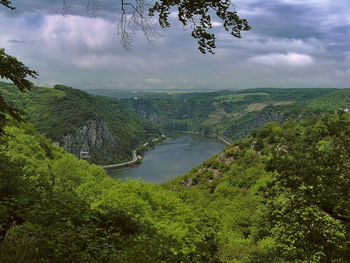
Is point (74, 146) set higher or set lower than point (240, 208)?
lower

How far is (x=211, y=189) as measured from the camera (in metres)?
54.8

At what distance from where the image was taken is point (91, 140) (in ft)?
548

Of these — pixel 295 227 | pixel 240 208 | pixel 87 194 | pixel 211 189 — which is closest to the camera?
pixel 295 227

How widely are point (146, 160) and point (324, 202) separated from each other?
506 feet

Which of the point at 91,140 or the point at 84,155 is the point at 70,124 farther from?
the point at 84,155

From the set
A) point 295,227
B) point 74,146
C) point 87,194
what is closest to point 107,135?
point 74,146

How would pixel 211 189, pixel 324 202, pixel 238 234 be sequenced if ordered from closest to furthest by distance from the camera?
pixel 324 202, pixel 238 234, pixel 211 189

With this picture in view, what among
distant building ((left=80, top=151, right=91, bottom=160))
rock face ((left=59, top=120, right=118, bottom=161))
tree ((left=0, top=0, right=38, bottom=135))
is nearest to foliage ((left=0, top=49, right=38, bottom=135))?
tree ((left=0, top=0, right=38, bottom=135))

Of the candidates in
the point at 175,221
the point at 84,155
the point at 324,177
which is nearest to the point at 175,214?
the point at 175,221

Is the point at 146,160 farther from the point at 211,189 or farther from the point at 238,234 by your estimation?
the point at 238,234

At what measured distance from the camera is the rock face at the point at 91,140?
15261 centimetres

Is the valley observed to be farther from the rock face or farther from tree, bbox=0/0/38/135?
the rock face

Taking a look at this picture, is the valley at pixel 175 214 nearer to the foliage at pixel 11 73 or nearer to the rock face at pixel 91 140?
the foliage at pixel 11 73

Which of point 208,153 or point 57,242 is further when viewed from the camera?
point 208,153
